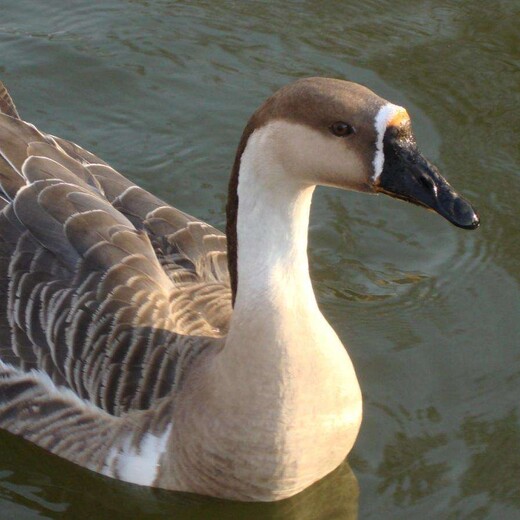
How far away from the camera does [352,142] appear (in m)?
4.44

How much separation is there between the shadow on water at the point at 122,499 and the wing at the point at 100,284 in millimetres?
493

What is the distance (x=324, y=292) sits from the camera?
6.90 metres

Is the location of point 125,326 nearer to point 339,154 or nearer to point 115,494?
point 115,494

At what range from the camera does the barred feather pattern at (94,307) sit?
5.26m

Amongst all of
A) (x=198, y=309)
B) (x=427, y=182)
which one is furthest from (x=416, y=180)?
(x=198, y=309)

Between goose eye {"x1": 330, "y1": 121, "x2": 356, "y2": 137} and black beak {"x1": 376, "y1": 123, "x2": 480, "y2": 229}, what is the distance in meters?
0.14

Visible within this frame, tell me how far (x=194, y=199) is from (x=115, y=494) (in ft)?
8.14

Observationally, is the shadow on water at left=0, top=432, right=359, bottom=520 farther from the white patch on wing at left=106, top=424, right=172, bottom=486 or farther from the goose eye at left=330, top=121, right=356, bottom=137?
the goose eye at left=330, top=121, right=356, bottom=137

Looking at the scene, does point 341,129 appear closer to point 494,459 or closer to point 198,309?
point 198,309

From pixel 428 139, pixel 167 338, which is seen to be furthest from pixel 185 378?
pixel 428 139

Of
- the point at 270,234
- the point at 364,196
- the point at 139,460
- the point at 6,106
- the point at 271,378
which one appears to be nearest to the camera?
the point at 270,234

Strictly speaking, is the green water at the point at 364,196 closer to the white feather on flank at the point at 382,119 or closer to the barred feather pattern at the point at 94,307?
the barred feather pattern at the point at 94,307

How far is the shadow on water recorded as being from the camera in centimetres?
544

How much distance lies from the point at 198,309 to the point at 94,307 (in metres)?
0.50
